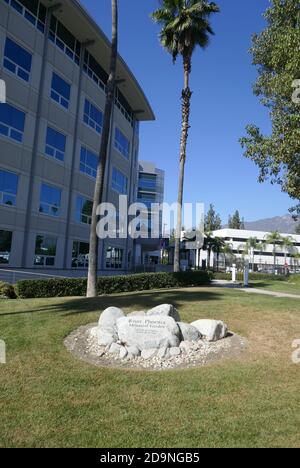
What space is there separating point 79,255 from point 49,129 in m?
8.35

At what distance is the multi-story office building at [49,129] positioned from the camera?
69.4 feet

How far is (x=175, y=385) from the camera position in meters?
6.67

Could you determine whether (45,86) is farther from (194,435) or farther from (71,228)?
(194,435)

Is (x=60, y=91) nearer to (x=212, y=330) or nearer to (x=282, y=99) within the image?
(x=282, y=99)

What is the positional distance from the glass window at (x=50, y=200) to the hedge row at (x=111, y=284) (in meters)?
7.63

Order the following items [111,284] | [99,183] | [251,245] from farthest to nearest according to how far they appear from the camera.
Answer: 1. [251,245]
2. [111,284]
3. [99,183]

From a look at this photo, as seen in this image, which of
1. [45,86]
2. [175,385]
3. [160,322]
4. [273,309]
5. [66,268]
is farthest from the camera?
[66,268]

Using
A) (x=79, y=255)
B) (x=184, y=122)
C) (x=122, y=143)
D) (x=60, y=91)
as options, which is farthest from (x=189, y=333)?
(x=122, y=143)

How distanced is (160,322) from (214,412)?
3.19 m

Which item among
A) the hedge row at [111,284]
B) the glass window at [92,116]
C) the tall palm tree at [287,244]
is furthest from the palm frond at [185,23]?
the tall palm tree at [287,244]

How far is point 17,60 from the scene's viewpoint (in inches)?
852

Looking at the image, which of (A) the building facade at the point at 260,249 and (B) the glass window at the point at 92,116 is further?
(A) the building facade at the point at 260,249

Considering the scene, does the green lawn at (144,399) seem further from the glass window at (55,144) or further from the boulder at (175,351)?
the glass window at (55,144)

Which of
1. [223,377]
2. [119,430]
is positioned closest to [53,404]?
[119,430]
